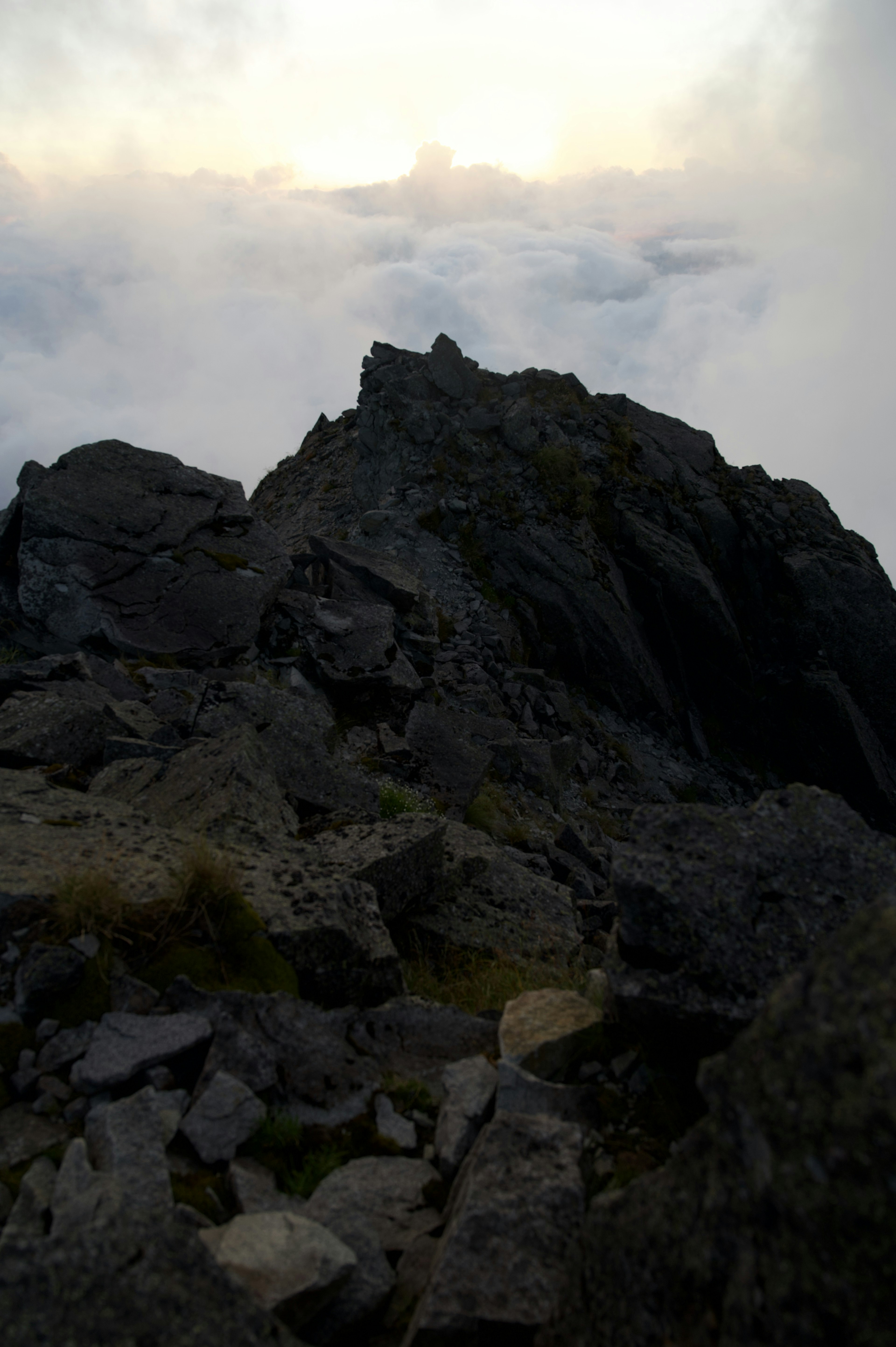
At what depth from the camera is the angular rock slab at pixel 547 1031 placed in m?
3.25

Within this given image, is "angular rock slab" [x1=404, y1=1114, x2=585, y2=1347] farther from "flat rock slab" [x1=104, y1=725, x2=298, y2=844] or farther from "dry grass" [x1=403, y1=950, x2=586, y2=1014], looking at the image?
"flat rock slab" [x1=104, y1=725, x2=298, y2=844]

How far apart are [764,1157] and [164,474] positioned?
45.4 feet

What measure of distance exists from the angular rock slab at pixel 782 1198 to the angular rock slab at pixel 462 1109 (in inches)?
35.7

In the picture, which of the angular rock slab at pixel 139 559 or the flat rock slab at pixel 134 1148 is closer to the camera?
the flat rock slab at pixel 134 1148

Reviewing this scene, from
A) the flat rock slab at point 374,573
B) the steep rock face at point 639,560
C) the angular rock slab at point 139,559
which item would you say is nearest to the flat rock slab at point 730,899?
the angular rock slab at point 139,559

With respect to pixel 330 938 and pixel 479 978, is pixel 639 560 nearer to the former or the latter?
pixel 479 978

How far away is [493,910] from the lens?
658 cm

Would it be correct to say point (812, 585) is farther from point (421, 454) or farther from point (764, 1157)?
point (764, 1157)

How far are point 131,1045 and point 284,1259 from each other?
130cm

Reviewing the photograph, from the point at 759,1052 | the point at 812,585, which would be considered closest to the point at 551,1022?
the point at 759,1052

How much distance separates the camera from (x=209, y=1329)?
182 centimetres

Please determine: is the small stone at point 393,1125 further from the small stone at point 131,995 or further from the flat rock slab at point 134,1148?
the small stone at point 131,995

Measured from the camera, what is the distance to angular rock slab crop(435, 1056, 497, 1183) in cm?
292

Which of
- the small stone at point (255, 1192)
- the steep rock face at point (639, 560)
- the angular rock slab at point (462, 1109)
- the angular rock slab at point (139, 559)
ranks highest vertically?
the steep rock face at point (639, 560)
